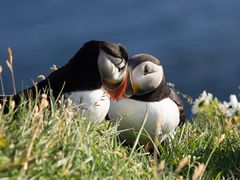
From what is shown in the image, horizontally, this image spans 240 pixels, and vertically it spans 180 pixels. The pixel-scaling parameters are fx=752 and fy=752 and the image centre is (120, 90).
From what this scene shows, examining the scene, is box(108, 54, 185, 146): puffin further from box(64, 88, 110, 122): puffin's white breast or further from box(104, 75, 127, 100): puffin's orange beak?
box(64, 88, 110, 122): puffin's white breast

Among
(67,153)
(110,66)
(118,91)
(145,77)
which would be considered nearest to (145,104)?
(145,77)

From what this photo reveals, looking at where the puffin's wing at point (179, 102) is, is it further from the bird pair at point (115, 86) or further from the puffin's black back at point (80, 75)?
the puffin's black back at point (80, 75)

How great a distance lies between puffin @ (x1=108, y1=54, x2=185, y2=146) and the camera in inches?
230

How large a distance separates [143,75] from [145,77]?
0.02 metres

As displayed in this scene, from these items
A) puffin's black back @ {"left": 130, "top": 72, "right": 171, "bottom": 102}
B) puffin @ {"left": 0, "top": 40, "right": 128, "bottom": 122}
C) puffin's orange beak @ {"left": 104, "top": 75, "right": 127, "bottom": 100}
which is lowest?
puffin's black back @ {"left": 130, "top": 72, "right": 171, "bottom": 102}

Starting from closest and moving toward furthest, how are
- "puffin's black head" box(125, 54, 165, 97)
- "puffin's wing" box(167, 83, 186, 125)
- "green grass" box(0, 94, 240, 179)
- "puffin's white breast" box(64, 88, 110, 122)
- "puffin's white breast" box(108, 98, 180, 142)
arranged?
"green grass" box(0, 94, 240, 179), "puffin's white breast" box(64, 88, 110, 122), "puffin's black head" box(125, 54, 165, 97), "puffin's white breast" box(108, 98, 180, 142), "puffin's wing" box(167, 83, 186, 125)

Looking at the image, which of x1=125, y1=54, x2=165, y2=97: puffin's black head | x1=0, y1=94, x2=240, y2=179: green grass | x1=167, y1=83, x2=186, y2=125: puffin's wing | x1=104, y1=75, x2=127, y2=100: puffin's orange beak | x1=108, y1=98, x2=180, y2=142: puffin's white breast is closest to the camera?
x1=0, y1=94, x2=240, y2=179: green grass

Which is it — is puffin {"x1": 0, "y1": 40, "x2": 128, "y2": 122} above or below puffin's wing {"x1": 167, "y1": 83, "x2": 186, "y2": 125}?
above

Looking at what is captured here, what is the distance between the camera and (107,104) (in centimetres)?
536

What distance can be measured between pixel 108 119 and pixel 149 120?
1.31 ft

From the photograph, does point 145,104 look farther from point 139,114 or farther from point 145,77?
point 145,77

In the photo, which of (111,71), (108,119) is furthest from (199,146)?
(111,71)

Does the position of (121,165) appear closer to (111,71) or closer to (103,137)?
(103,137)

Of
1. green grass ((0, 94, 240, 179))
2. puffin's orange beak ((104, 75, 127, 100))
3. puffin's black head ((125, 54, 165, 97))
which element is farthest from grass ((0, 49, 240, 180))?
puffin's black head ((125, 54, 165, 97))
